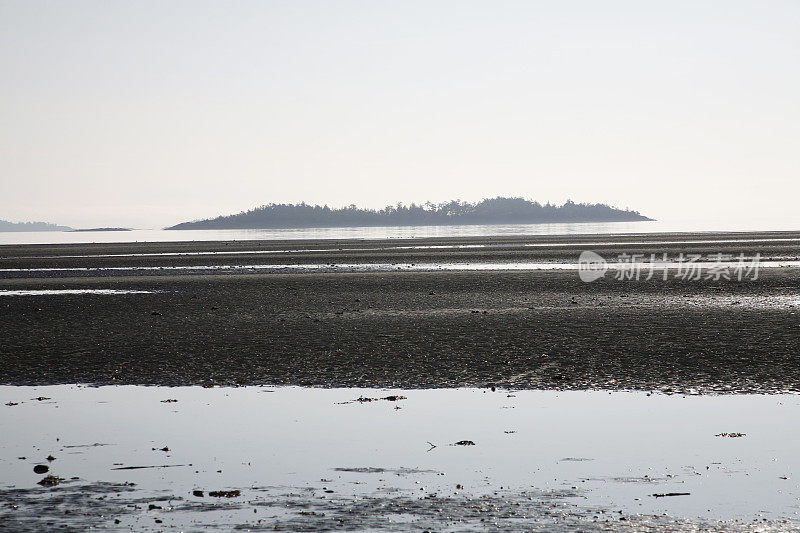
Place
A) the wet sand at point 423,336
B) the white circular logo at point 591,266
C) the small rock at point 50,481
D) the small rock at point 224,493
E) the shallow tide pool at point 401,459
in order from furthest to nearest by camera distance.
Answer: the white circular logo at point 591,266, the wet sand at point 423,336, the small rock at point 50,481, the small rock at point 224,493, the shallow tide pool at point 401,459

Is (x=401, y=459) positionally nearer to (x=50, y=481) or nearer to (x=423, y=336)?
(x=50, y=481)

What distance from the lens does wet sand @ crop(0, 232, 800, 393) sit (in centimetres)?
1448

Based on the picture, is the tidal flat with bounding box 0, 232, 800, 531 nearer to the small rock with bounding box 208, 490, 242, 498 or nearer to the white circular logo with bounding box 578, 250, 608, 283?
the small rock with bounding box 208, 490, 242, 498

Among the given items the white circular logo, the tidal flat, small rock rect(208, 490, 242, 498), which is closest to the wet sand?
the tidal flat

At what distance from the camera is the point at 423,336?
19.3m

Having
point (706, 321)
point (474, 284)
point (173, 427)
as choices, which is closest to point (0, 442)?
point (173, 427)

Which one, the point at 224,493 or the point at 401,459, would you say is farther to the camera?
the point at 401,459

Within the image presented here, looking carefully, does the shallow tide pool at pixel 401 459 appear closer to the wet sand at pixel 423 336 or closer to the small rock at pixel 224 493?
the small rock at pixel 224 493

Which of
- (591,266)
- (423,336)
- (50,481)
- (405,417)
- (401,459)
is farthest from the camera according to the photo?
(591,266)

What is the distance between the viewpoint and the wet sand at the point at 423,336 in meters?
14.5

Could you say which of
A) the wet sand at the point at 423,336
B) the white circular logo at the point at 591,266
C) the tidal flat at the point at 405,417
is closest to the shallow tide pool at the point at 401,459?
the tidal flat at the point at 405,417

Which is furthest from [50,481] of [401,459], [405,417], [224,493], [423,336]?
[423,336]

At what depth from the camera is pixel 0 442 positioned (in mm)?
9922

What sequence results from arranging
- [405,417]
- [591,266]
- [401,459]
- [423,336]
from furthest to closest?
[591,266] → [423,336] → [405,417] → [401,459]
